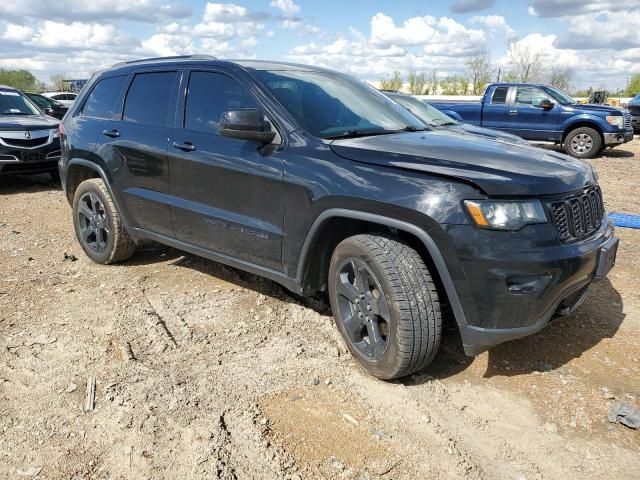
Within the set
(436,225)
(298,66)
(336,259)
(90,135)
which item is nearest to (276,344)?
(336,259)

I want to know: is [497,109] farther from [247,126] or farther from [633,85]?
[633,85]

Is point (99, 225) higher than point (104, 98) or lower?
lower

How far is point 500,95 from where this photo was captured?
45.4ft

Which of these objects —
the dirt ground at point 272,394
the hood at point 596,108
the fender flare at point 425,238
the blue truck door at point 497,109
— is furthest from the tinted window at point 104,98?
the hood at point 596,108

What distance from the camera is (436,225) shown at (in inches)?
103

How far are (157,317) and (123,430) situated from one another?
1336mm

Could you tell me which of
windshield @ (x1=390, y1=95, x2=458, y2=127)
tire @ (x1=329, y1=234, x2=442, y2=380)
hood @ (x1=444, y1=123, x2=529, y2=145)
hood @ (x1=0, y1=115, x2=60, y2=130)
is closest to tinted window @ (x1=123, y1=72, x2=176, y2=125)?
tire @ (x1=329, y1=234, x2=442, y2=380)

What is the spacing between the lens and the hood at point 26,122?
8484 millimetres

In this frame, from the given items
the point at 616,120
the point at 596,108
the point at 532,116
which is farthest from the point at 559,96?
the point at 616,120

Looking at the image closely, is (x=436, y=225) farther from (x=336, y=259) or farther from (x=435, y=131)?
(x=435, y=131)

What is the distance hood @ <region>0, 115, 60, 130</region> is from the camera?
848 centimetres

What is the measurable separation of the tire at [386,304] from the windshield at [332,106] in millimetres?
797

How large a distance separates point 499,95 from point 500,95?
0.03 metres

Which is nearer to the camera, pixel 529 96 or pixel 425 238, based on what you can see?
A: pixel 425 238
